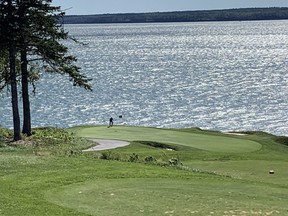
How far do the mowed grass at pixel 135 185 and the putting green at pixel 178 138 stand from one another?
5.32 meters

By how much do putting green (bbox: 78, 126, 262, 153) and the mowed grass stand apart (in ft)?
17.5

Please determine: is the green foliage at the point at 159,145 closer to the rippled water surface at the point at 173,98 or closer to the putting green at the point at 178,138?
the putting green at the point at 178,138

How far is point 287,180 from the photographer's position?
84.2 ft

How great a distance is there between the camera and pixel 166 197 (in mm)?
19359

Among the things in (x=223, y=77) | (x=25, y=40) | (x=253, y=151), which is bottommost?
(x=223, y=77)

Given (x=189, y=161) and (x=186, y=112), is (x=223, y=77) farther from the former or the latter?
(x=189, y=161)

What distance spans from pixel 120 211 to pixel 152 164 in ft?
37.7

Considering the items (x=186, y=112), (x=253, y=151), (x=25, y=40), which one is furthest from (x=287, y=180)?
(x=186, y=112)

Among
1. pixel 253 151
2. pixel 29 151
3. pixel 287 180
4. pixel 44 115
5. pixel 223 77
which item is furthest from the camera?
pixel 223 77

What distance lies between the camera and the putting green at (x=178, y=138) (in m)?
40.3

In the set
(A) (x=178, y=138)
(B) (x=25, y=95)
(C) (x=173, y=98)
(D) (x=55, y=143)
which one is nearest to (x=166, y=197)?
(D) (x=55, y=143)

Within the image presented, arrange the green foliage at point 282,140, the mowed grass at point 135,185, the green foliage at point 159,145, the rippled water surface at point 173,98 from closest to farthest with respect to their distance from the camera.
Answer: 1. the mowed grass at point 135,185
2. the green foliage at point 159,145
3. the green foliage at point 282,140
4. the rippled water surface at point 173,98

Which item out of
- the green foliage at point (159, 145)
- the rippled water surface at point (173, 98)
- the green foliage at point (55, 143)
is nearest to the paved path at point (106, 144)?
the green foliage at point (55, 143)

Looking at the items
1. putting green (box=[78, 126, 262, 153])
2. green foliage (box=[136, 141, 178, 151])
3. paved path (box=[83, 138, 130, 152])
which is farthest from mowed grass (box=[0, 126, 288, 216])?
putting green (box=[78, 126, 262, 153])
